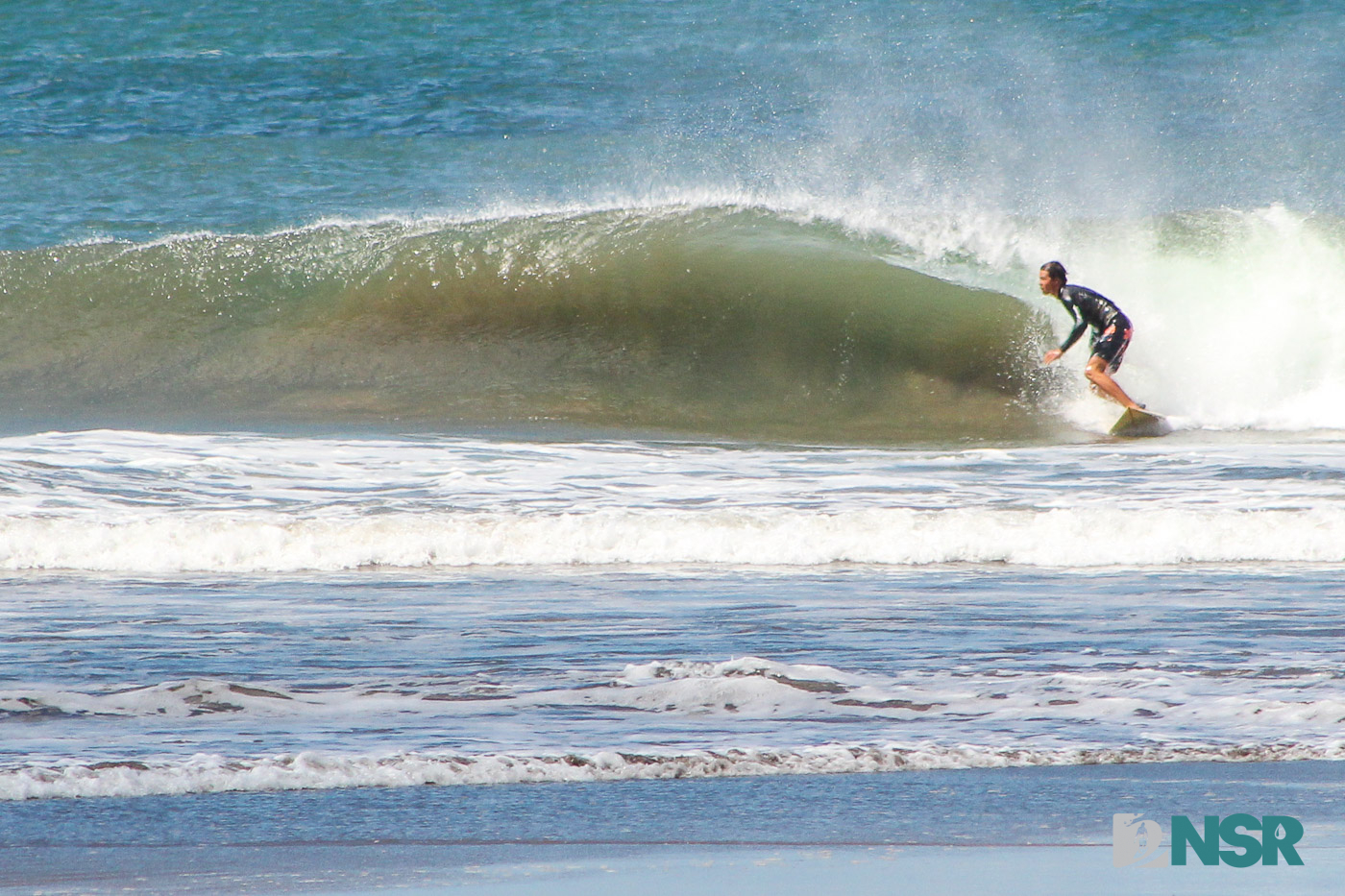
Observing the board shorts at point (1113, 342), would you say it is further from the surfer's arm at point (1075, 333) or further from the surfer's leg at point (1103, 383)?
the surfer's arm at point (1075, 333)

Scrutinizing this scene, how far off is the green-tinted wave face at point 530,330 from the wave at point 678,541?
3577 mm

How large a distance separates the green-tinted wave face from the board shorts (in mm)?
657

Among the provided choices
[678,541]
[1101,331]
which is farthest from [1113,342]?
[678,541]

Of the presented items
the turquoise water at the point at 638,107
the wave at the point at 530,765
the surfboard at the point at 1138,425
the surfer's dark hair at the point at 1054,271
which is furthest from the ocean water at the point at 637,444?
the surfer's dark hair at the point at 1054,271

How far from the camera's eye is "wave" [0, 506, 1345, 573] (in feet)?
18.4

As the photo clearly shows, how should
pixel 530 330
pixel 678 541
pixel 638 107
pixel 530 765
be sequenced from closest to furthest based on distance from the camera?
pixel 530 765 < pixel 678 541 < pixel 530 330 < pixel 638 107

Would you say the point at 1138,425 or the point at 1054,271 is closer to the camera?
the point at 1138,425

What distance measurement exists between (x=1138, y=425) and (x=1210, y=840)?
710 centimetres

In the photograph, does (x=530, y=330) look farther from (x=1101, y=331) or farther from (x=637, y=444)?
(x=1101, y=331)

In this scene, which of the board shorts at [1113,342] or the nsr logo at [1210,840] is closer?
the nsr logo at [1210,840]

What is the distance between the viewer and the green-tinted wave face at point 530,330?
1020cm

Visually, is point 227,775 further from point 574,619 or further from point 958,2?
point 958,2

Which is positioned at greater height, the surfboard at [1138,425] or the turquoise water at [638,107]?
the turquoise water at [638,107]

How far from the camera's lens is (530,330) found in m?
11.3
